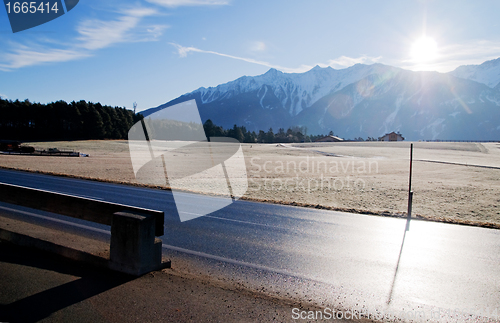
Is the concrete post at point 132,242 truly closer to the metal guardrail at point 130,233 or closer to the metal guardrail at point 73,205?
the metal guardrail at point 130,233

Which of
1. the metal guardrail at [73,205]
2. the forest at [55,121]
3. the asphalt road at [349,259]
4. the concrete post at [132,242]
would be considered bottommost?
the asphalt road at [349,259]

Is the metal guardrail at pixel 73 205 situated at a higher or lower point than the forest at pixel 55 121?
lower

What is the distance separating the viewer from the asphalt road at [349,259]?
14.9 feet

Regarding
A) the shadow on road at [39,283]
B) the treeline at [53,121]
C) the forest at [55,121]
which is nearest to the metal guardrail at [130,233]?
the shadow on road at [39,283]

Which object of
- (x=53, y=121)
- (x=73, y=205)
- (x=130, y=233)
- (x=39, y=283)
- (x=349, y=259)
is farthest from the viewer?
(x=53, y=121)

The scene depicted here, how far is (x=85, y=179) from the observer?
1962cm

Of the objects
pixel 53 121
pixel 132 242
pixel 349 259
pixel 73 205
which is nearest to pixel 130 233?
pixel 132 242

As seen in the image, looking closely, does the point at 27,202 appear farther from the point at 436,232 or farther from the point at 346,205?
the point at 346,205

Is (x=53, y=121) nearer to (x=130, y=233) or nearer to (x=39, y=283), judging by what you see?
(x=39, y=283)

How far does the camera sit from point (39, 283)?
425 centimetres

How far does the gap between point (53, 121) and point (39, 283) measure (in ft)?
323

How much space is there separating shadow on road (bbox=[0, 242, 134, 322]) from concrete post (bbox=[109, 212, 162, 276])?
0.16 m

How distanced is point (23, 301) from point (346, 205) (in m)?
11.6

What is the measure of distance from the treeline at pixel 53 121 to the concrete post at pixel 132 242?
9617cm
